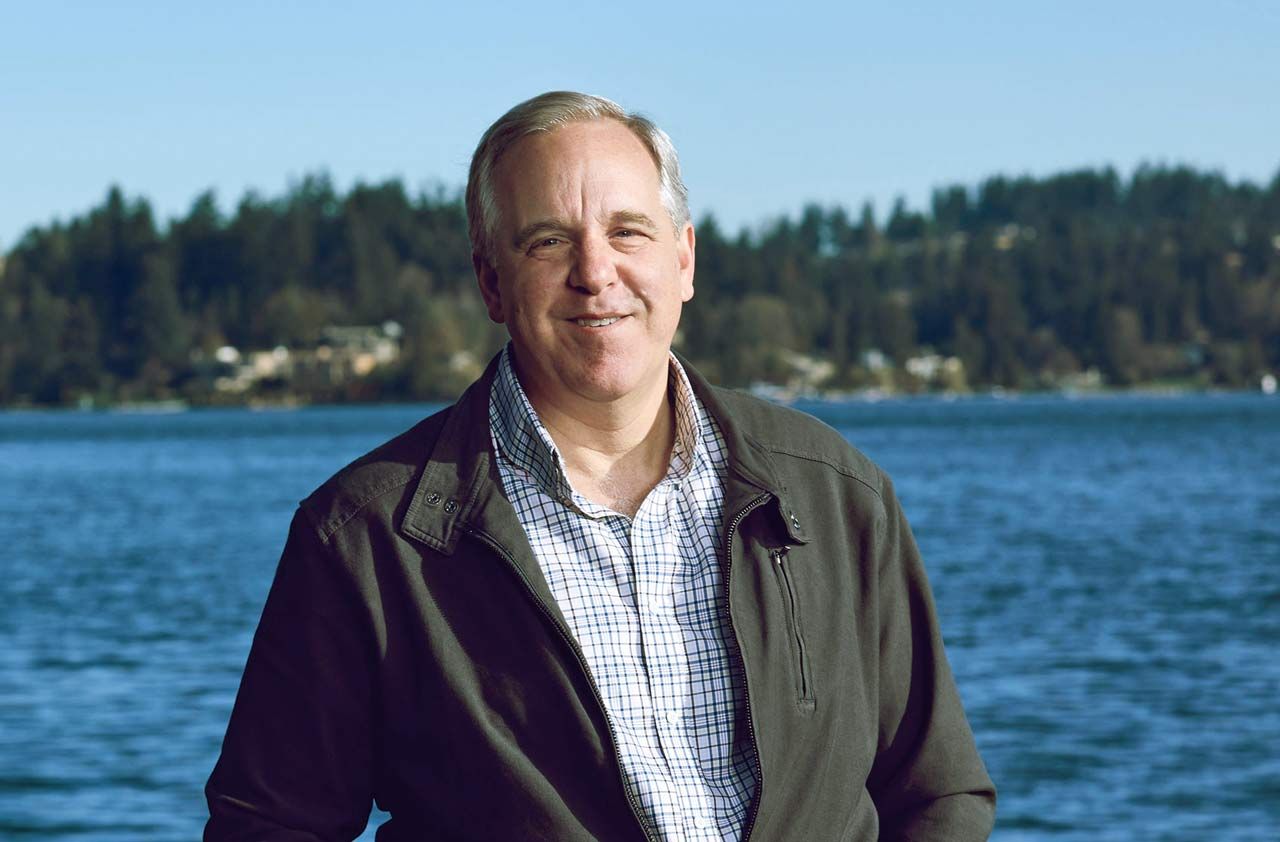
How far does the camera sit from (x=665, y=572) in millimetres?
2865

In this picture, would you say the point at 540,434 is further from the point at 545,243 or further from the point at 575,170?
the point at 575,170

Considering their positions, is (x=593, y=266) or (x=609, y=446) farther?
(x=609, y=446)

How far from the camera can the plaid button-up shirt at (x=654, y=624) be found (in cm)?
277

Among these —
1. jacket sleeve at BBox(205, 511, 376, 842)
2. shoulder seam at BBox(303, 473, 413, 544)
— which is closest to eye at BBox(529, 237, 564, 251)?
shoulder seam at BBox(303, 473, 413, 544)

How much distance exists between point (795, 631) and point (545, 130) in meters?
0.81

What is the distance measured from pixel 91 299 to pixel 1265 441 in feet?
349

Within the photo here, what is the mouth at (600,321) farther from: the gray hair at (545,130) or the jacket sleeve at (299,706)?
the jacket sleeve at (299,706)

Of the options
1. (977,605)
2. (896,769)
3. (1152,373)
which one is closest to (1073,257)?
(1152,373)

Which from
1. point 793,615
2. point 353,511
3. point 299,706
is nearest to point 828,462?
point 793,615

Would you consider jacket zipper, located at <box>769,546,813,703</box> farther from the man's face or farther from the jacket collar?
the man's face

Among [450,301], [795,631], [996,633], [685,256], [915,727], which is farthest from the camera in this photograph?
[450,301]

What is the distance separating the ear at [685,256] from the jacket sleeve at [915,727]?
440 mm

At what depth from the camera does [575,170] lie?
2834mm

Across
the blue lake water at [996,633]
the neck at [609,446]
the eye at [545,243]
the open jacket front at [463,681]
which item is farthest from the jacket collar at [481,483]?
the blue lake water at [996,633]
